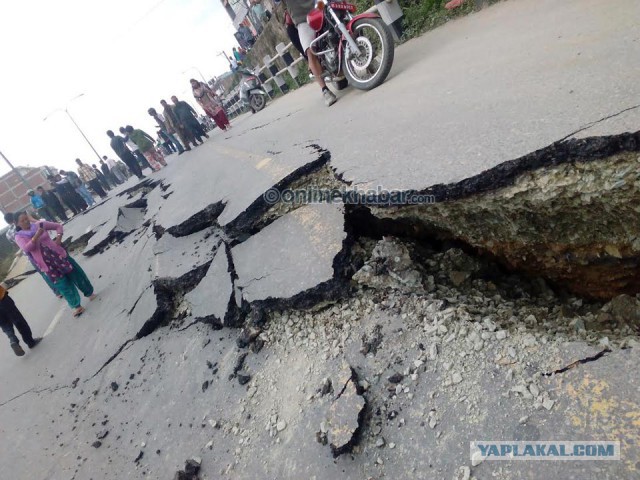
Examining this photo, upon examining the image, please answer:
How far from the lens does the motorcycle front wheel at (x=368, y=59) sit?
12.3ft

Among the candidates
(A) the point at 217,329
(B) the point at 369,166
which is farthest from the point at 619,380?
(A) the point at 217,329

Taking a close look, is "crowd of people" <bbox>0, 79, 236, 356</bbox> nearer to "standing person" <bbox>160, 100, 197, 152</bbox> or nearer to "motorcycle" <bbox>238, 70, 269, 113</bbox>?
"standing person" <bbox>160, 100, 197, 152</bbox>

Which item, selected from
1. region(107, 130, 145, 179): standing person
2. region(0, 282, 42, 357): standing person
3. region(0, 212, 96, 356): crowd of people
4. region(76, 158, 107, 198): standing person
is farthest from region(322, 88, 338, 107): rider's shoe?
region(76, 158, 107, 198): standing person

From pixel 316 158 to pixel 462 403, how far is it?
2.22 m

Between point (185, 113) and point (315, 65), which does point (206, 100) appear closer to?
point (185, 113)

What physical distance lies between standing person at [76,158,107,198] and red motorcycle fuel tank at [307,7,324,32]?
1434 centimetres

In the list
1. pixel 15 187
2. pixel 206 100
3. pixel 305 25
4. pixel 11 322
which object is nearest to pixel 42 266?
pixel 11 322

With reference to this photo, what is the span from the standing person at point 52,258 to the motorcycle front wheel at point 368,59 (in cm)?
394

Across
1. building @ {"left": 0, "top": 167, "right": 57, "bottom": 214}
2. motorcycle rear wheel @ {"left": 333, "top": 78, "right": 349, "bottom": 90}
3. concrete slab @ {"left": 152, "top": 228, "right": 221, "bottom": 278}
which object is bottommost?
concrete slab @ {"left": 152, "top": 228, "right": 221, "bottom": 278}

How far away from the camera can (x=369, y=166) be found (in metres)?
2.41

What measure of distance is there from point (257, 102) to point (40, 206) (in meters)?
8.64

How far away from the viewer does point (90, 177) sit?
15930mm

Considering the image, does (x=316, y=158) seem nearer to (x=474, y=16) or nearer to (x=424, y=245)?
(x=424, y=245)

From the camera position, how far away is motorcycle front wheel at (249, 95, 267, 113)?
11.5 m
